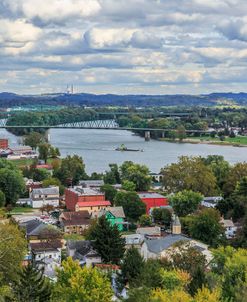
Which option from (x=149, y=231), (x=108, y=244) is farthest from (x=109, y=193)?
(x=108, y=244)

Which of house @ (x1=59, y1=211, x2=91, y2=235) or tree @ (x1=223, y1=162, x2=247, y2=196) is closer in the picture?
house @ (x1=59, y1=211, x2=91, y2=235)

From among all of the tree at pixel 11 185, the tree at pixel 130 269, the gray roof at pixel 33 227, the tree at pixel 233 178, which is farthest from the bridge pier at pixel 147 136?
the tree at pixel 130 269

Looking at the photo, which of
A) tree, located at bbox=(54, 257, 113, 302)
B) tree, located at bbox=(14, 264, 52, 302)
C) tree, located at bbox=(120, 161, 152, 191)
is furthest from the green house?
tree, located at bbox=(54, 257, 113, 302)

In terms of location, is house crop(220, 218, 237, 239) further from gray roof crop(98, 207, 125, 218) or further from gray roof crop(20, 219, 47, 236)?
gray roof crop(20, 219, 47, 236)

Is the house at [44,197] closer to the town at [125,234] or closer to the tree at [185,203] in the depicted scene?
the town at [125,234]

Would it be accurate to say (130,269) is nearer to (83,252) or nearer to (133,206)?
(83,252)
